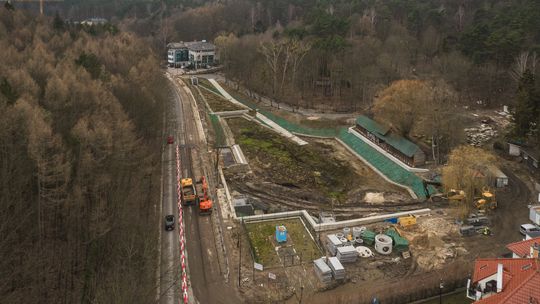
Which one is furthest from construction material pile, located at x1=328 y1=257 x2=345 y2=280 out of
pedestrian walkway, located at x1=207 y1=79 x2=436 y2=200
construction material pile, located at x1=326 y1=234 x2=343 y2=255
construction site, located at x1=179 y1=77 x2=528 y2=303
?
pedestrian walkway, located at x1=207 y1=79 x2=436 y2=200

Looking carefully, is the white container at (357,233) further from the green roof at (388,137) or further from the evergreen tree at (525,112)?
the evergreen tree at (525,112)

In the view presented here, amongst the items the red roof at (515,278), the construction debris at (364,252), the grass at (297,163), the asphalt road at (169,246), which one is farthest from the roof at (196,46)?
the red roof at (515,278)

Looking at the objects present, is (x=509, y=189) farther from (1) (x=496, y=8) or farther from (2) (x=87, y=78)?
(1) (x=496, y=8)

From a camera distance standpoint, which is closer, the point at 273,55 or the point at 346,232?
the point at 346,232

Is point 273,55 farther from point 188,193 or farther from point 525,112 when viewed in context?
point 188,193

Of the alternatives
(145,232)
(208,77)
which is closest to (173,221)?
(145,232)

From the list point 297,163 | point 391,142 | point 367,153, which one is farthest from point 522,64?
point 297,163
